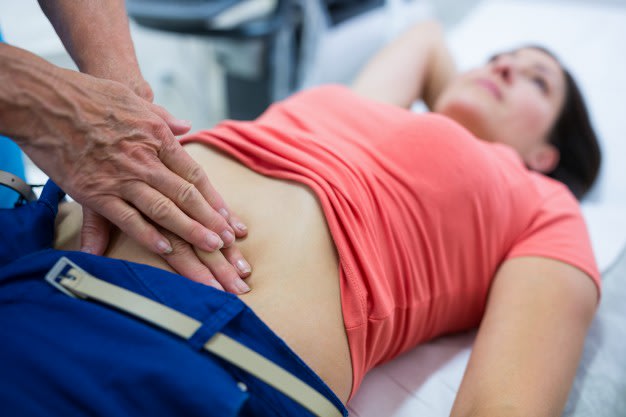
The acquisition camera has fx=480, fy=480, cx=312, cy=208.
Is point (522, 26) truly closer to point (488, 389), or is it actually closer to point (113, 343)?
point (488, 389)

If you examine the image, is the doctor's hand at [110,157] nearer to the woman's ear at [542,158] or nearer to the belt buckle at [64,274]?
the belt buckle at [64,274]

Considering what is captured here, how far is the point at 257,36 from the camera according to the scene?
61.0 inches

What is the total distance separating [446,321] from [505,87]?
66 cm

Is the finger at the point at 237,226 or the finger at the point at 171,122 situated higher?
the finger at the point at 171,122

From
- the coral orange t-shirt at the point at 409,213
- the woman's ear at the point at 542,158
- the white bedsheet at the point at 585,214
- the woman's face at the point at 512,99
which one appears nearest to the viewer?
the coral orange t-shirt at the point at 409,213

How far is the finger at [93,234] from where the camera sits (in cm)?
71

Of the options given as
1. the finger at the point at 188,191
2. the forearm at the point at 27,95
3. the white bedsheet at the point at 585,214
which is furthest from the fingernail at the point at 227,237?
the white bedsheet at the point at 585,214

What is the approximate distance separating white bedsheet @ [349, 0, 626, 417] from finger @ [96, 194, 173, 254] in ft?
1.47

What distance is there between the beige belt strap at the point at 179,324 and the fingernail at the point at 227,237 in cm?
14

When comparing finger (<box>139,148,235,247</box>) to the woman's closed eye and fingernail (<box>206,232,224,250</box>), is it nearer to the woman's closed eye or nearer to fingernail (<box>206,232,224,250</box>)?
fingernail (<box>206,232,224,250</box>)

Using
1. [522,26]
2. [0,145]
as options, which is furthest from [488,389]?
[522,26]

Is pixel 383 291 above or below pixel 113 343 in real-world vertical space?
below

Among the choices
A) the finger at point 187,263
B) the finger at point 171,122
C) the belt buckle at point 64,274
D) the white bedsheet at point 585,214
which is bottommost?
the white bedsheet at point 585,214

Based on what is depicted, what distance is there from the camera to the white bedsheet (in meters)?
0.88
